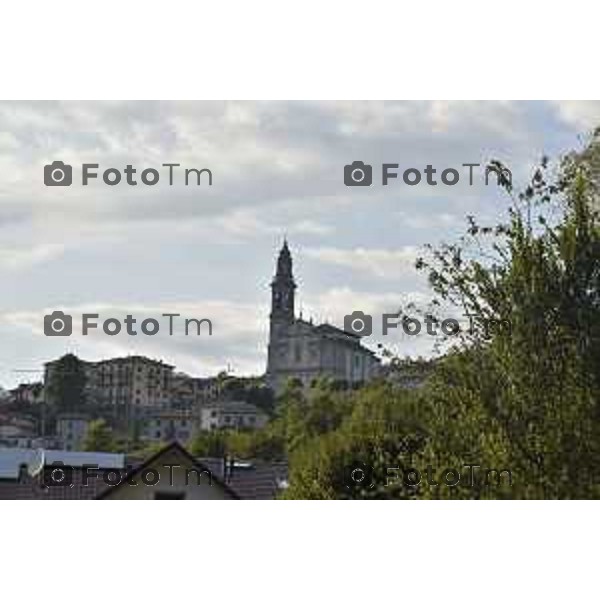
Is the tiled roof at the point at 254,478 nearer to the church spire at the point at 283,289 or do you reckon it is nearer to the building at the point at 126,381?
the building at the point at 126,381

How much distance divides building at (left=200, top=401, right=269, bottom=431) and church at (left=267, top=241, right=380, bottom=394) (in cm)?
14

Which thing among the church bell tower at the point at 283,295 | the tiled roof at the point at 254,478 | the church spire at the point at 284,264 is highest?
the church spire at the point at 284,264

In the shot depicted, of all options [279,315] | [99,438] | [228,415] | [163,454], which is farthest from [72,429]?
[279,315]

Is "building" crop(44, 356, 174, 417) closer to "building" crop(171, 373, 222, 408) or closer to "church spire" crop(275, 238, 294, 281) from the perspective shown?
"building" crop(171, 373, 222, 408)

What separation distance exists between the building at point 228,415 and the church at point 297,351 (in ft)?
0.45

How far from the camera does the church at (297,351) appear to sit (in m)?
5.99

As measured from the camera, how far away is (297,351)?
5992mm

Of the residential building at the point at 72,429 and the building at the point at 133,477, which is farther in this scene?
the residential building at the point at 72,429
